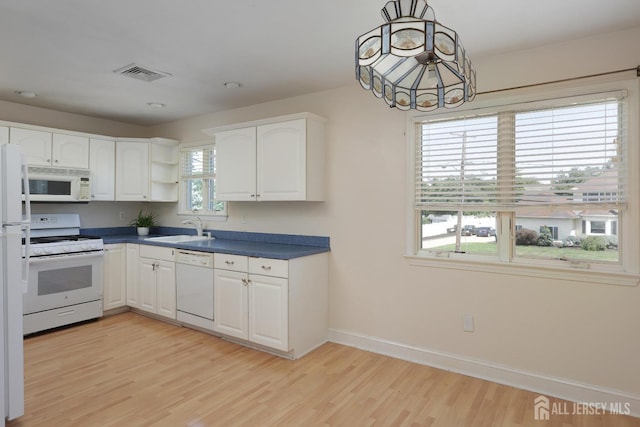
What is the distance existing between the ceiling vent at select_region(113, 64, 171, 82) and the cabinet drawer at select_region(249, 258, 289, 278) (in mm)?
1788

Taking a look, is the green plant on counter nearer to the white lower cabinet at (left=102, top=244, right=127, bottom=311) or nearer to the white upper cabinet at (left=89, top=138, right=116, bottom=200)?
the white upper cabinet at (left=89, top=138, right=116, bottom=200)

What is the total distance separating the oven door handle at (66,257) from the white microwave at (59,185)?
70 centimetres

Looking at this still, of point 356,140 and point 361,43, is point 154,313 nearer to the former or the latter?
point 356,140

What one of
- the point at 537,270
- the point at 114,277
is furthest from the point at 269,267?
the point at 114,277

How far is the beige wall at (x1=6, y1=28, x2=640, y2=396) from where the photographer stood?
2467mm

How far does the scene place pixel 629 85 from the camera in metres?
2.38

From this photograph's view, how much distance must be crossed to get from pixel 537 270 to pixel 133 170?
14.9 ft

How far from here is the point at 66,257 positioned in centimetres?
390

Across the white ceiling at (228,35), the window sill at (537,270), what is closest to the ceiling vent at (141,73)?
the white ceiling at (228,35)

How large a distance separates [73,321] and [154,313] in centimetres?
78

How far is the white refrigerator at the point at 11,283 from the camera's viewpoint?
215 cm

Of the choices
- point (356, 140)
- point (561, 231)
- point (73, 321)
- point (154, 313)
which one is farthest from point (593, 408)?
point (73, 321)

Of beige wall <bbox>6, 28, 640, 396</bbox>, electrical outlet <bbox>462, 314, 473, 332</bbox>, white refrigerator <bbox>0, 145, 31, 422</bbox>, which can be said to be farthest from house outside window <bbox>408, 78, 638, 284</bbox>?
white refrigerator <bbox>0, 145, 31, 422</bbox>

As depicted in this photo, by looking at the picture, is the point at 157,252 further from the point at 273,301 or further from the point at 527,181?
the point at 527,181
